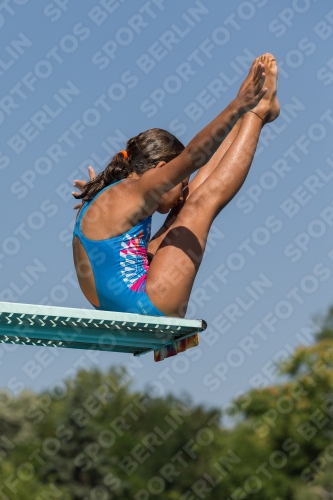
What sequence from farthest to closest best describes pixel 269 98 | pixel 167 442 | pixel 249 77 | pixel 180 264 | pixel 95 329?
pixel 167 442 → pixel 269 98 → pixel 180 264 → pixel 249 77 → pixel 95 329

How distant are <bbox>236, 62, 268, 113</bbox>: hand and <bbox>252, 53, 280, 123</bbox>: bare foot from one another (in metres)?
0.65

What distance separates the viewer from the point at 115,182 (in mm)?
5121

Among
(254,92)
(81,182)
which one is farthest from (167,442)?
(254,92)

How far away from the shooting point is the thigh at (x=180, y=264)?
505 cm

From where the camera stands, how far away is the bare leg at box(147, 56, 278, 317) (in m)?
5.05

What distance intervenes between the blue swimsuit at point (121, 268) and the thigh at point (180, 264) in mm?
69

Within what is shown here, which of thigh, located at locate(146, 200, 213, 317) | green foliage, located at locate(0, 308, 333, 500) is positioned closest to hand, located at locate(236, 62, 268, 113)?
thigh, located at locate(146, 200, 213, 317)

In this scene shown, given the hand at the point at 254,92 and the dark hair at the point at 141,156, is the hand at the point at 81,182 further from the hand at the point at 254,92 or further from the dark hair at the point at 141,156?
the hand at the point at 254,92

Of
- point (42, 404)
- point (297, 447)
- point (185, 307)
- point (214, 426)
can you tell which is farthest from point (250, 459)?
point (185, 307)

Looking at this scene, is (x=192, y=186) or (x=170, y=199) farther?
(x=192, y=186)

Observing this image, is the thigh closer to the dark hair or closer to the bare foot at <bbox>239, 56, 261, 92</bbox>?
the dark hair

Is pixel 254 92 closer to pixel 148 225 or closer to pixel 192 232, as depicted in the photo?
pixel 192 232

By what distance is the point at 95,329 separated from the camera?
14.5 ft

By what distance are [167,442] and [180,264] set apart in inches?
1445
